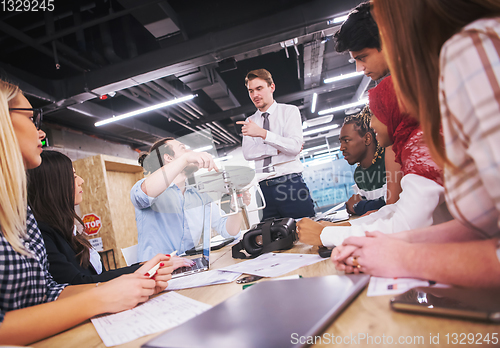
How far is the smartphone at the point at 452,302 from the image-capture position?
12.8 inches

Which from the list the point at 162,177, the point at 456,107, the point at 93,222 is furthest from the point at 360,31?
the point at 93,222

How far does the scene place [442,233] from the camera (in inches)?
23.9

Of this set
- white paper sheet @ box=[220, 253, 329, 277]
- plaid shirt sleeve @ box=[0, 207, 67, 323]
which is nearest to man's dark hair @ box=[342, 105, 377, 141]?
Result: white paper sheet @ box=[220, 253, 329, 277]

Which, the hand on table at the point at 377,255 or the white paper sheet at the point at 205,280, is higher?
the hand on table at the point at 377,255

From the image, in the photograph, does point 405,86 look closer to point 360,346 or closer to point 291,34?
point 360,346

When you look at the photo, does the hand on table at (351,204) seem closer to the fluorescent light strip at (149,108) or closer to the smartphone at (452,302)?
the smartphone at (452,302)

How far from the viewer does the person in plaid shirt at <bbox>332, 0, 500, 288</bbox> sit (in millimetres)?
335

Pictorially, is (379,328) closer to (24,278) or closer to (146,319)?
(146,319)

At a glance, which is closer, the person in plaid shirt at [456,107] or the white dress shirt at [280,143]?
the person in plaid shirt at [456,107]

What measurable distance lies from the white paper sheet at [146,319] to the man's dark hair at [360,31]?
3.96 ft

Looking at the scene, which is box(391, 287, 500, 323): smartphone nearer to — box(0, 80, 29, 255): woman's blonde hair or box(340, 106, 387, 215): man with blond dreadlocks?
box(0, 80, 29, 255): woman's blonde hair

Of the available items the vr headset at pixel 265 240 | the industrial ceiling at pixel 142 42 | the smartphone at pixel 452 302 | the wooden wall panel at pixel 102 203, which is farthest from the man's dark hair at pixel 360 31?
the wooden wall panel at pixel 102 203

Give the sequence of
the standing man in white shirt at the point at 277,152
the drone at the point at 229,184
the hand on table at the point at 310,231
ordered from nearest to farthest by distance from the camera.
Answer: the hand on table at the point at 310,231 < the drone at the point at 229,184 < the standing man in white shirt at the point at 277,152

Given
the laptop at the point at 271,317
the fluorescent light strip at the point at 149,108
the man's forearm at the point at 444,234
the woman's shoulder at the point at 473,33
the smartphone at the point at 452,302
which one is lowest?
the smartphone at the point at 452,302
